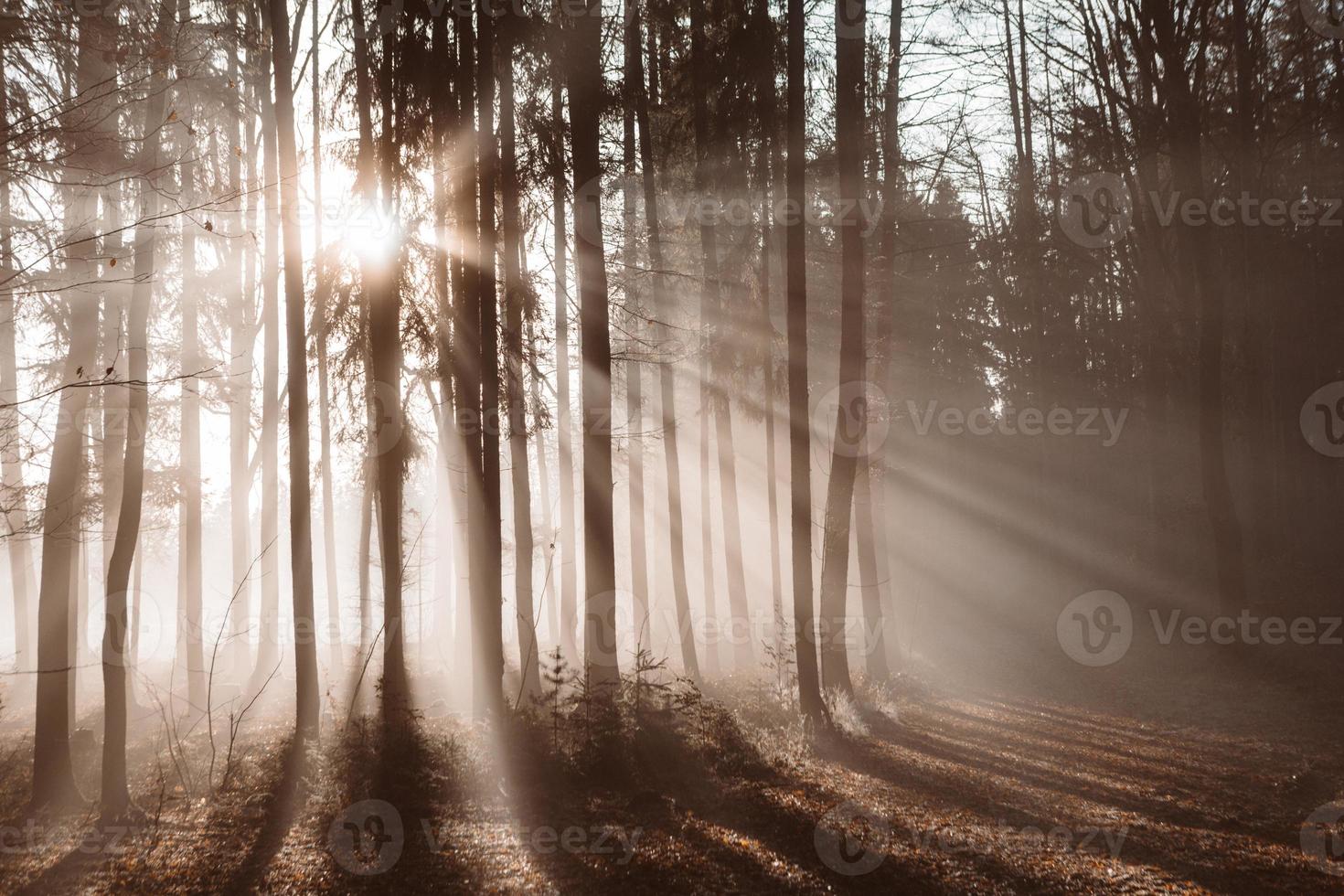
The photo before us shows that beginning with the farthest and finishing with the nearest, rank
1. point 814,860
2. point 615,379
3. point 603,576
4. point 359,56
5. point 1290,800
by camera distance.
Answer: point 615,379 → point 359,56 → point 603,576 → point 1290,800 → point 814,860

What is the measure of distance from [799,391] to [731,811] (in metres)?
5.22

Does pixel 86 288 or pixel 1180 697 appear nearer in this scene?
pixel 86 288

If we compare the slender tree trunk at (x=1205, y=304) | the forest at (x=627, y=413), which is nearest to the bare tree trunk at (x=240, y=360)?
the forest at (x=627, y=413)

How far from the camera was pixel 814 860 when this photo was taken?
18.5 ft

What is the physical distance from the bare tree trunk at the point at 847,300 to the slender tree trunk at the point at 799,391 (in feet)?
1.98

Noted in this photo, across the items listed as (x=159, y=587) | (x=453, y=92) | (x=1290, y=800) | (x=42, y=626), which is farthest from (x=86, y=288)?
Result: (x=159, y=587)

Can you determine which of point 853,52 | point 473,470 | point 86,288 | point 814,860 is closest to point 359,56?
point 86,288

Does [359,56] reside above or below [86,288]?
above

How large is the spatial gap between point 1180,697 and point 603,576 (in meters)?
9.69

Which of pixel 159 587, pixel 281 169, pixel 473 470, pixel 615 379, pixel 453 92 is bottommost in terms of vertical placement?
pixel 159 587

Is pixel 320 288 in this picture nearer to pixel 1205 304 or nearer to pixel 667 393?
pixel 667 393

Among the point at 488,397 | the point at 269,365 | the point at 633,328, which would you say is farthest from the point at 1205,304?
the point at 269,365

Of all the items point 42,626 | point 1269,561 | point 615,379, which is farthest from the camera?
point 1269,561

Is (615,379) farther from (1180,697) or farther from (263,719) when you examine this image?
(1180,697)
